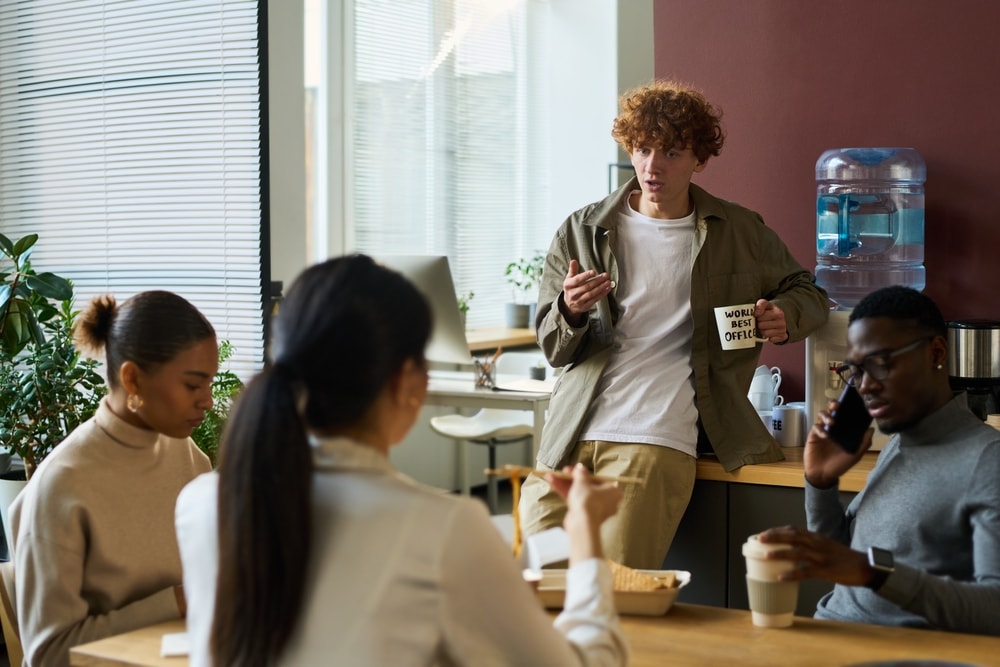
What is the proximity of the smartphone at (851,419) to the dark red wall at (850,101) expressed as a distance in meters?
1.56

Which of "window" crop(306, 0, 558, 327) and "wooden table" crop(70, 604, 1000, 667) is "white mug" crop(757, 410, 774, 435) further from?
"window" crop(306, 0, 558, 327)

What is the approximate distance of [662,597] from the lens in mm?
1932

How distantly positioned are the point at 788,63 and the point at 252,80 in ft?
5.78

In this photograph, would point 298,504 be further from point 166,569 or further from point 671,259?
point 671,259

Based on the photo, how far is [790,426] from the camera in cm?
329

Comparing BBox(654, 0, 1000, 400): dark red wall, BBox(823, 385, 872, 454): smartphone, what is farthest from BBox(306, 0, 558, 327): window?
BBox(823, 385, 872, 454): smartphone

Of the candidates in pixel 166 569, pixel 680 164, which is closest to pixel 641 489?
pixel 680 164

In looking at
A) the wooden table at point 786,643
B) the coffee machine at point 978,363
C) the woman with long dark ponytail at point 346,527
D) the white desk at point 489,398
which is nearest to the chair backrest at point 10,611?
the woman with long dark ponytail at point 346,527

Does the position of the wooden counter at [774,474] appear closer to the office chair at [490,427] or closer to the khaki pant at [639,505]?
the khaki pant at [639,505]

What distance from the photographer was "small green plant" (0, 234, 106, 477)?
3814mm

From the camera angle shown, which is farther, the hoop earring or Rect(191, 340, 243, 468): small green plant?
Rect(191, 340, 243, 468): small green plant

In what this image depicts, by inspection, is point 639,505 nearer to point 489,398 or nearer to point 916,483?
point 916,483

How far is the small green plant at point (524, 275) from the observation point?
7230mm

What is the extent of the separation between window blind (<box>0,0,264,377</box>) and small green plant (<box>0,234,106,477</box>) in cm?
41
